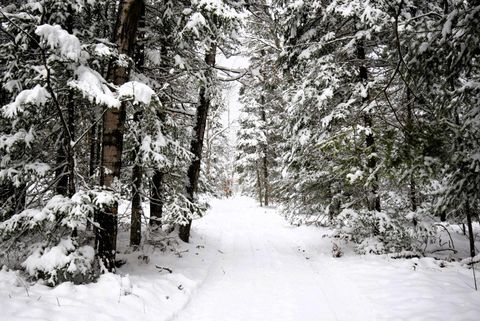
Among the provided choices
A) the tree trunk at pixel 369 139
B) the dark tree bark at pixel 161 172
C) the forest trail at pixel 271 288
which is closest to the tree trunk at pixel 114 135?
the dark tree bark at pixel 161 172

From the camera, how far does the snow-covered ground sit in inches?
193

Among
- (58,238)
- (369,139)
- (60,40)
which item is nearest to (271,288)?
(58,238)

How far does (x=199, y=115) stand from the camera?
1119 cm

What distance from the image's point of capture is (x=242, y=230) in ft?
51.0

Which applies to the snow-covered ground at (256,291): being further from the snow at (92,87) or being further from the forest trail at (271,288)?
the snow at (92,87)

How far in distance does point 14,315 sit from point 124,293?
1.68 m

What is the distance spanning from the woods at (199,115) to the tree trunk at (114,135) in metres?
0.03

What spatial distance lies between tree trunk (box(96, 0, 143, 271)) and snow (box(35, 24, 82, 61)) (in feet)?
5.08

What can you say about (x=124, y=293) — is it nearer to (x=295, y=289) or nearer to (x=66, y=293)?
(x=66, y=293)

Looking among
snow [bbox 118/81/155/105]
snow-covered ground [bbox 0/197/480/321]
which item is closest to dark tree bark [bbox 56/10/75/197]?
snow [bbox 118/81/155/105]

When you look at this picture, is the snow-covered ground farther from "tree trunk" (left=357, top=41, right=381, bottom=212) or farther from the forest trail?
"tree trunk" (left=357, top=41, right=381, bottom=212)

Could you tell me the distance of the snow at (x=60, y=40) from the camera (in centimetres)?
462

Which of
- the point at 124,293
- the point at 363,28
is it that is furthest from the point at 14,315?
the point at 363,28

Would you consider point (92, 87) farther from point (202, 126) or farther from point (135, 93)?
point (202, 126)
